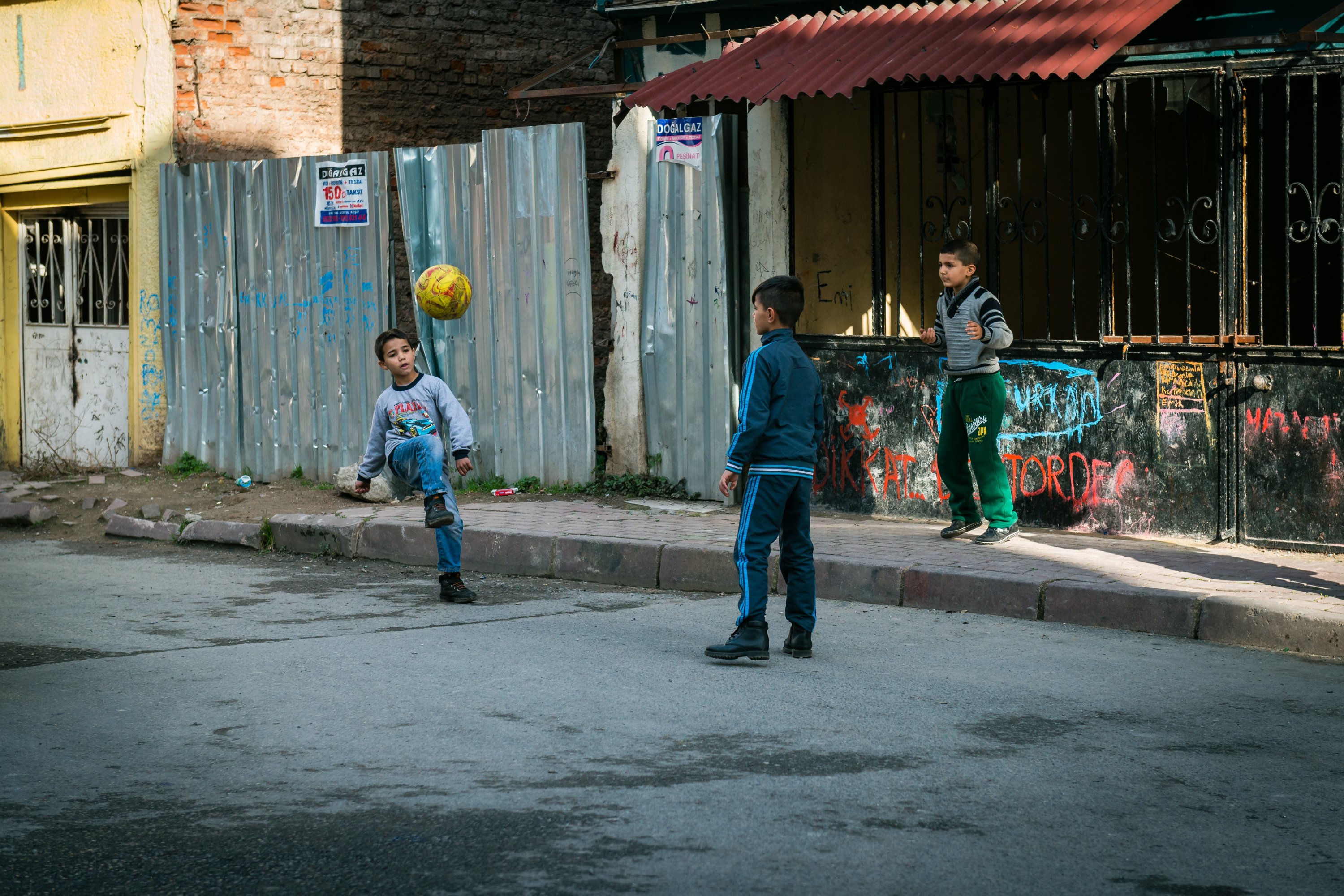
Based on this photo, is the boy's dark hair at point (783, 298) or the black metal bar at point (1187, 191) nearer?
the boy's dark hair at point (783, 298)

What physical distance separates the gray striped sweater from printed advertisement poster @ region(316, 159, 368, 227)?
4.68 meters

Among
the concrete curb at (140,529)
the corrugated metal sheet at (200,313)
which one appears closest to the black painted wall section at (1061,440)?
the concrete curb at (140,529)

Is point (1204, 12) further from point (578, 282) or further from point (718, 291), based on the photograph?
point (578, 282)

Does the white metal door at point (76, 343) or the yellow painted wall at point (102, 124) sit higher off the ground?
the yellow painted wall at point (102, 124)

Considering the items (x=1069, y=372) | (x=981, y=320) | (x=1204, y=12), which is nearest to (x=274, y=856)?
(x=981, y=320)

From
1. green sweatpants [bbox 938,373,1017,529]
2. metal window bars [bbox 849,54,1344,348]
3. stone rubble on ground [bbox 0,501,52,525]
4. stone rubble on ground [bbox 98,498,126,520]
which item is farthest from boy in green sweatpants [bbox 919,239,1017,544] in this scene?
stone rubble on ground [bbox 0,501,52,525]

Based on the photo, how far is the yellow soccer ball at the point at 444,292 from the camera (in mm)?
9680

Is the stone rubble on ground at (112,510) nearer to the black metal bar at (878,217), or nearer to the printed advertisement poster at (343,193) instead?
the printed advertisement poster at (343,193)

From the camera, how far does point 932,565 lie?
7203 mm

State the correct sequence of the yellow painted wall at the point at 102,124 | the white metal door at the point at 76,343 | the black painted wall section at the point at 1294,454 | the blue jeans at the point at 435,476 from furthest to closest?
the white metal door at the point at 76,343 → the yellow painted wall at the point at 102,124 → the black painted wall section at the point at 1294,454 → the blue jeans at the point at 435,476

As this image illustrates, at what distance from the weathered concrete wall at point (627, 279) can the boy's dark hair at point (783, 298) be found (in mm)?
3816

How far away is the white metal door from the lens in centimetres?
1217

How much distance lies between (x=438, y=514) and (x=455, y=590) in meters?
0.42

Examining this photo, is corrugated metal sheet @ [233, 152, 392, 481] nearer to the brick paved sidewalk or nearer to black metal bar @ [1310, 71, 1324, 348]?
the brick paved sidewalk
